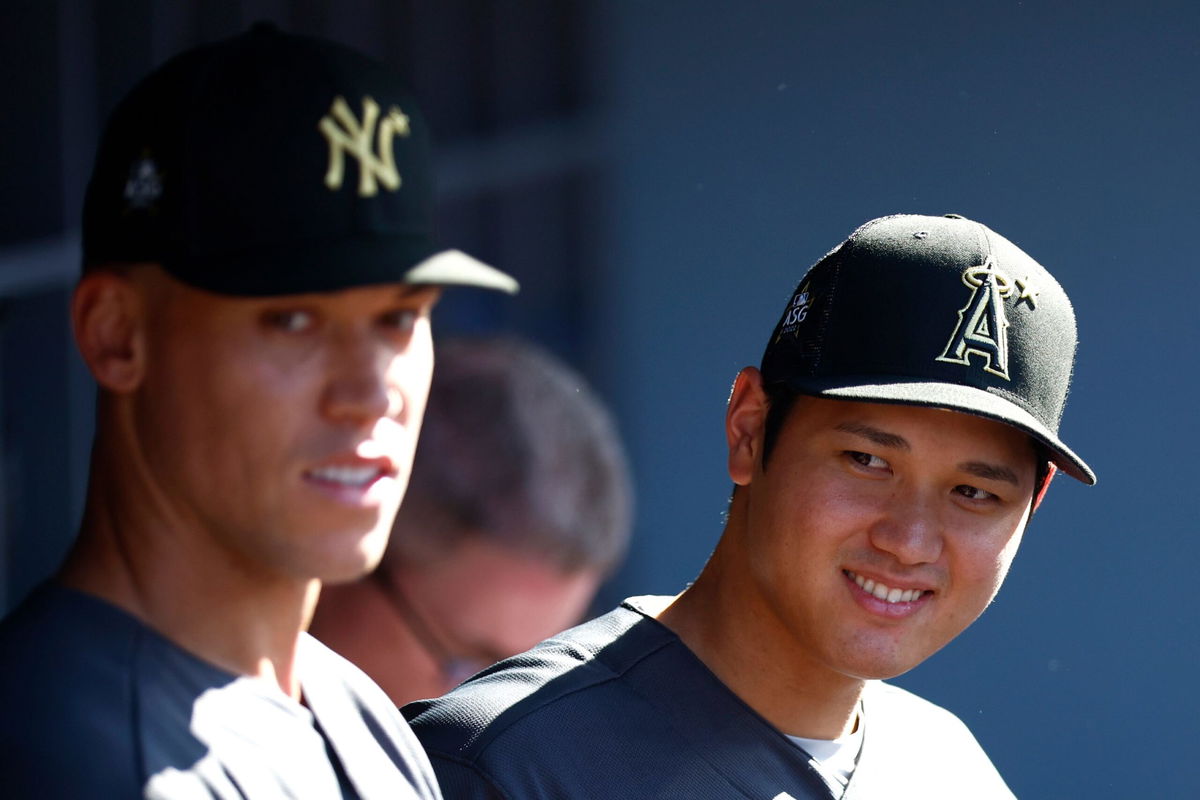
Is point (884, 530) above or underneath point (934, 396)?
underneath

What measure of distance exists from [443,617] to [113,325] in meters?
1.47

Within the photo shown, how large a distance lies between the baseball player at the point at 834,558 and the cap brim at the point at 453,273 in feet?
2.05

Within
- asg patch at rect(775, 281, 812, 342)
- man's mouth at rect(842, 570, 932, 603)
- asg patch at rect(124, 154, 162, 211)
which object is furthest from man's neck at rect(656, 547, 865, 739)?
asg patch at rect(124, 154, 162, 211)

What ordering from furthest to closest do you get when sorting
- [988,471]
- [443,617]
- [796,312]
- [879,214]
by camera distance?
[879,214]
[443,617]
[796,312]
[988,471]

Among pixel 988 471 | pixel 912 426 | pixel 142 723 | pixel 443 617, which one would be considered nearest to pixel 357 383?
pixel 142 723

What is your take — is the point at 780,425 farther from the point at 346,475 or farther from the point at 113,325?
the point at 113,325

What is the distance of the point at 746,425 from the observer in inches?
88.0

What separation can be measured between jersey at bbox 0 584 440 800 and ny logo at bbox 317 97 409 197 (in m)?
0.46

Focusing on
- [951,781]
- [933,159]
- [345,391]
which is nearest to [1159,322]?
[933,159]

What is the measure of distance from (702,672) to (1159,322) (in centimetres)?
260

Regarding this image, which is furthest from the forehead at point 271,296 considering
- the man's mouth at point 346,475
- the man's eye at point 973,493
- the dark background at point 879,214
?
the dark background at point 879,214

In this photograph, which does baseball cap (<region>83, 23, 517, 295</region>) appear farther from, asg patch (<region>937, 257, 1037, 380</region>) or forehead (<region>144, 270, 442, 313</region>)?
asg patch (<region>937, 257, 1037, 380</region>)

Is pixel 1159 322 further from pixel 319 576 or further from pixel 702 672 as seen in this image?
pixel 319 576

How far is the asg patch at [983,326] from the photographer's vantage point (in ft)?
6.68
